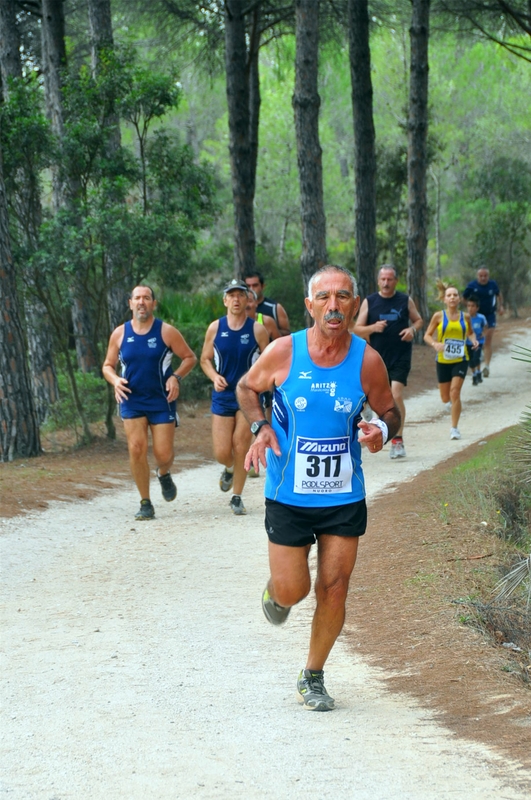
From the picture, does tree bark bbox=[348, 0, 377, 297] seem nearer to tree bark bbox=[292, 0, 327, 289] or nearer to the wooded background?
the wooded background

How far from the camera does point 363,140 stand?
22.2m

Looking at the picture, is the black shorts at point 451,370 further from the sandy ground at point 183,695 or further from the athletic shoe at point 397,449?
the sandy ground at point 183,695

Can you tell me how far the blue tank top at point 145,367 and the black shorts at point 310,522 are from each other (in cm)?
481

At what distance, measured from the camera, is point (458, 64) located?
5297 centimetres

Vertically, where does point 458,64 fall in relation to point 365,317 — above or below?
above

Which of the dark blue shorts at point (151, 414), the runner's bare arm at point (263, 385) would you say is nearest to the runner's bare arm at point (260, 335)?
the dark blue shorts at point (151, 414)

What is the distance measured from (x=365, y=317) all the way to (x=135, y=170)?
4.53m

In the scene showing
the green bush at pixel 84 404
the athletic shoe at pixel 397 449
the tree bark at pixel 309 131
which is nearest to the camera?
the athletic shoe at pixel 397 449

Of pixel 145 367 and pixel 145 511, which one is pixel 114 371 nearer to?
pixel 145 367

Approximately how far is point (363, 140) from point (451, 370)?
10140 mm

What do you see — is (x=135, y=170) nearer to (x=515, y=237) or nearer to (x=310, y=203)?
(x=310, y=203)

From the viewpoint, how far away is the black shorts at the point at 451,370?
43.9 feet

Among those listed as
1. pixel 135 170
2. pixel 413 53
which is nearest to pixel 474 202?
pixel 413 53

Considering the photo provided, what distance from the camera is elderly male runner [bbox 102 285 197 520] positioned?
961 cm
